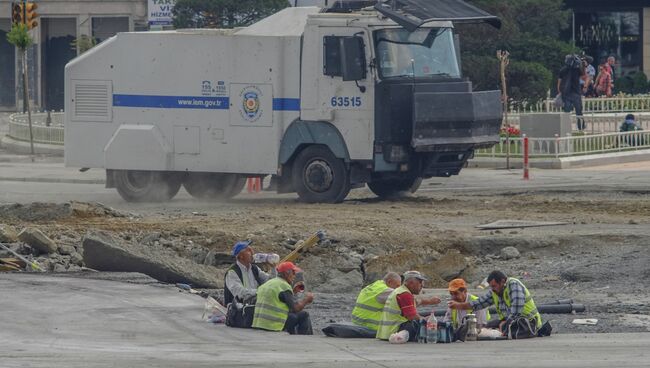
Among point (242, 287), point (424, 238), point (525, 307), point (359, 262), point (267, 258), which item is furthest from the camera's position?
point (424, 238)

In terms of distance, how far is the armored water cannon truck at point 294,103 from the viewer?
24812mm

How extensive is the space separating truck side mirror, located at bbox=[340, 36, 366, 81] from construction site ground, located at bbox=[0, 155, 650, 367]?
2.18 metres

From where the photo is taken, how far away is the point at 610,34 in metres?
55.6

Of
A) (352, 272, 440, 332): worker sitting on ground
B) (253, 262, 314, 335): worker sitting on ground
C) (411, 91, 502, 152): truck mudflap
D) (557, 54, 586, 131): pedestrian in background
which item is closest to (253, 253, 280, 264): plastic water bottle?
(253, 262, 314, 335): worker sitting on ground

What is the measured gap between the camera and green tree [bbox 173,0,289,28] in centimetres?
4791

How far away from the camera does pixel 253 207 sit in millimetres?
25953

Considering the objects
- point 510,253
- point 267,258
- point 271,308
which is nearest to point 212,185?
point 510,253

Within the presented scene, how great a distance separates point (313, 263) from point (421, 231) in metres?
2.21

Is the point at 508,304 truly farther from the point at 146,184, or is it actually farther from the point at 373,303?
the point at 146,184

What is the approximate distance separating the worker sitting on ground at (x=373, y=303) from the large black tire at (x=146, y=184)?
12002 mm

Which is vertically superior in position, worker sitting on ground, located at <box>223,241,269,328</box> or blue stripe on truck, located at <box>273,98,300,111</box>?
blue stripe on truck, located at <box>273,98,300,111</box>

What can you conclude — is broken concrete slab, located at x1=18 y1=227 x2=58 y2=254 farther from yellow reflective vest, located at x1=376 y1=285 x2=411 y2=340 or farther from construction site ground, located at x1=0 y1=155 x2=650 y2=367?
yellow reflective vest, located at x1=376 y1=285 x2=411 y2=340

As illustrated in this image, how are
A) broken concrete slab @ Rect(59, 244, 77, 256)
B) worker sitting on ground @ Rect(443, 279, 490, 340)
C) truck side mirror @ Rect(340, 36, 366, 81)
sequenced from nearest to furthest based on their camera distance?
worker sitting on ground @ Rect(443, 279, 490, 340), broken concrete slab @ Rect(59, 244, 77, 256), truck side mirror @ Rect(340, 36, 366, 81)

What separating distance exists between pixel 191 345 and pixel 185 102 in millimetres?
11935
